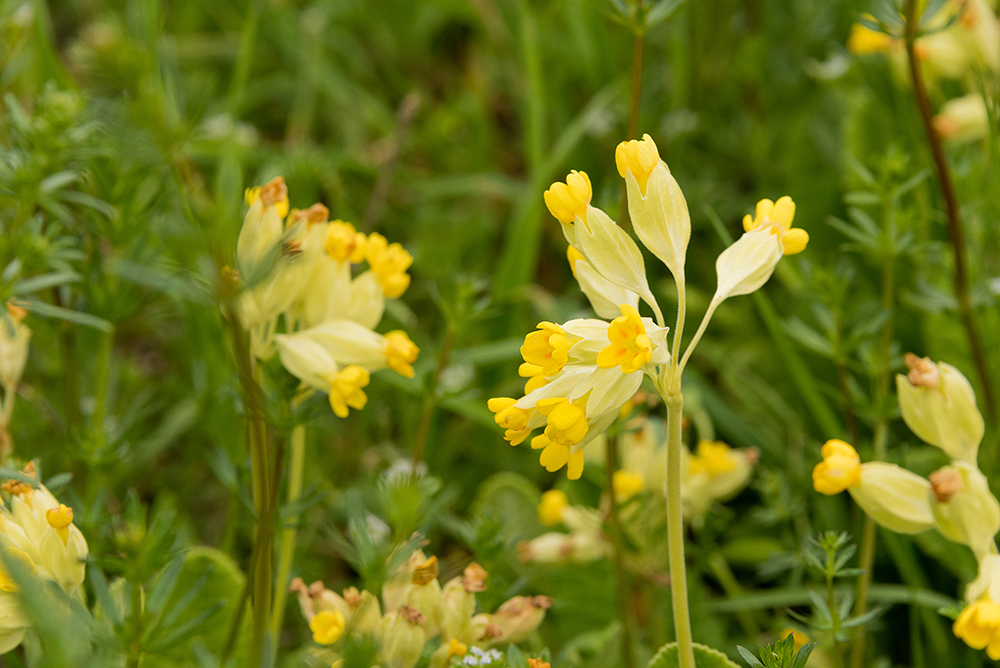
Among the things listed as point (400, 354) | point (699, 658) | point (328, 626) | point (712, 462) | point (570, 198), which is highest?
point (570, 198)

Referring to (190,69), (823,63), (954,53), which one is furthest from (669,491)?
(190,69)

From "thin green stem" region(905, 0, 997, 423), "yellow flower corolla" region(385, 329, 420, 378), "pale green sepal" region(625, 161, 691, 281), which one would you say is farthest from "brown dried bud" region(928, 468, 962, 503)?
"yellow flower corolla" region(385, 329, 420, 378)

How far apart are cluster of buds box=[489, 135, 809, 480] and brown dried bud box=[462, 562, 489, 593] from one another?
22cm

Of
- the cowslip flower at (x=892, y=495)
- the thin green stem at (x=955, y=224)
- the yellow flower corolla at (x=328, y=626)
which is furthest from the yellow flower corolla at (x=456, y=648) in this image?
the thin green stem at (x=955, y=224)

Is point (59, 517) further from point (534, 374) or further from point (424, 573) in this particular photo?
point (534, 374)

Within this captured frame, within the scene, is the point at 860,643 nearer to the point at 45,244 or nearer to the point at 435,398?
the point at 435,398


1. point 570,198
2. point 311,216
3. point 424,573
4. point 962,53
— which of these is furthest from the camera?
point 962,53

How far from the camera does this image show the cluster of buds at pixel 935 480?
3.55 ft

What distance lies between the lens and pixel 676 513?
0.96 meters

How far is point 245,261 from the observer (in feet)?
3.58

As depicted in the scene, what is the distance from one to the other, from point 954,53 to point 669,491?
5.24 ft

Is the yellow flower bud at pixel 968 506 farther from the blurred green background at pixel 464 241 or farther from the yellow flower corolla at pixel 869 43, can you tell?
the yellow flower corolla at pixel 869 43

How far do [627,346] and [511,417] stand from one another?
149 millimetres

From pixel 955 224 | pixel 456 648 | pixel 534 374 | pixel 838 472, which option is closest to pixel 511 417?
pixel 534 374
